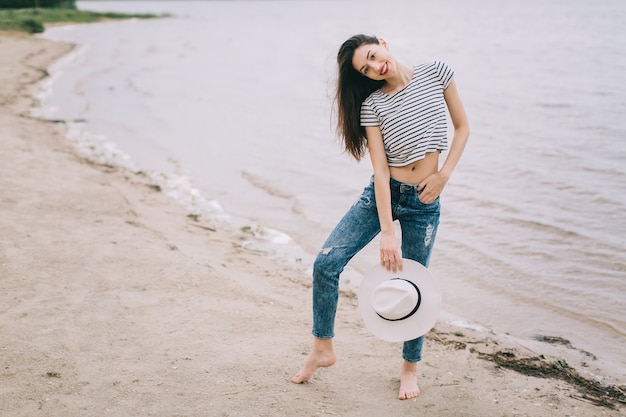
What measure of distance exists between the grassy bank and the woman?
1282 inches

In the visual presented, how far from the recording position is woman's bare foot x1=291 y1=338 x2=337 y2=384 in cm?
348

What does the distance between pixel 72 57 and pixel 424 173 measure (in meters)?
25.7

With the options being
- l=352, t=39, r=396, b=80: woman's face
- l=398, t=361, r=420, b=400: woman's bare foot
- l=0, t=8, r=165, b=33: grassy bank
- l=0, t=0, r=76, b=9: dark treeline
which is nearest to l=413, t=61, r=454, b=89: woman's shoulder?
l=352, t=39, r=396, b=80: woman's face

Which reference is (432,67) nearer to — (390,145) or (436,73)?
(436,73)

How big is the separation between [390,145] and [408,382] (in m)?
1.45

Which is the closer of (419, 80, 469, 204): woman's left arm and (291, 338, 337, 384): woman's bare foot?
(419, 80, 469, 204): woman's left arm

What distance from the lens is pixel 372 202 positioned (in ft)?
10.9

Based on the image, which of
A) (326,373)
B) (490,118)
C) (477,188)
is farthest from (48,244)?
(490,118)

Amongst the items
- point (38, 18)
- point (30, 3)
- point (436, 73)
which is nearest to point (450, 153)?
point (436, 73)

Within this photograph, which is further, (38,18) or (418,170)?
(38,18)

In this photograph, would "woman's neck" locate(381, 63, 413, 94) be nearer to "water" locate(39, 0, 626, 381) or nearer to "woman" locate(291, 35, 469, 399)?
"woman" locate(291, 35, 469, 399)

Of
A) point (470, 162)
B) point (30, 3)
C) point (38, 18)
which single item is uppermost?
point (470, 162)

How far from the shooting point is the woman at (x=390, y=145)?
10.5ft

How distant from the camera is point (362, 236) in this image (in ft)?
10.9
